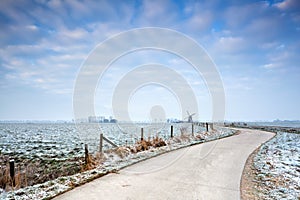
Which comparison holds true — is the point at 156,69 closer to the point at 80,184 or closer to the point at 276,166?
the point at 276,166

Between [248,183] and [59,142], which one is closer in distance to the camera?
[248,183]

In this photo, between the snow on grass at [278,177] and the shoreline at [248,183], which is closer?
the shoreline at [248,183]

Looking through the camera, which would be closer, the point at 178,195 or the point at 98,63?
the point at 178,195

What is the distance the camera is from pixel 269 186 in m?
5.80

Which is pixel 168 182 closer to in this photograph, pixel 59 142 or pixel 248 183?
pixel 248 183

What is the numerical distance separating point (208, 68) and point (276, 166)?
8.66 metres

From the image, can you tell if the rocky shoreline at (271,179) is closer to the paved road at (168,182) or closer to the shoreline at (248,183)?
the shoreline at (248,183)

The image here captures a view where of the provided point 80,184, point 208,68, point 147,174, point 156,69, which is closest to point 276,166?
point 147,174

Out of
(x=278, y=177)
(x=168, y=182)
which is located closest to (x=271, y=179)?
(x=278, y=177)

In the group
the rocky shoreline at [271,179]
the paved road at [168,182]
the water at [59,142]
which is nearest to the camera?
the paved road at [168,182]

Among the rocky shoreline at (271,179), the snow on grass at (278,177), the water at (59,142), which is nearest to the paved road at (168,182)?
the rocky shoreline at (271,179)

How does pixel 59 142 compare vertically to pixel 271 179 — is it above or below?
below

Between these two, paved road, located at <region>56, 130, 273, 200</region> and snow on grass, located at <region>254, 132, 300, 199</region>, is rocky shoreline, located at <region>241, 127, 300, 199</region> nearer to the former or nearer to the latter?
snow on grass, located at <region>254, 132, 300, 199</region>

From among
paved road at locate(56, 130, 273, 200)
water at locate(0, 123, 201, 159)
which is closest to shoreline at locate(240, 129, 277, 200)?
paved road at locate(56, 130, 273, 200)
